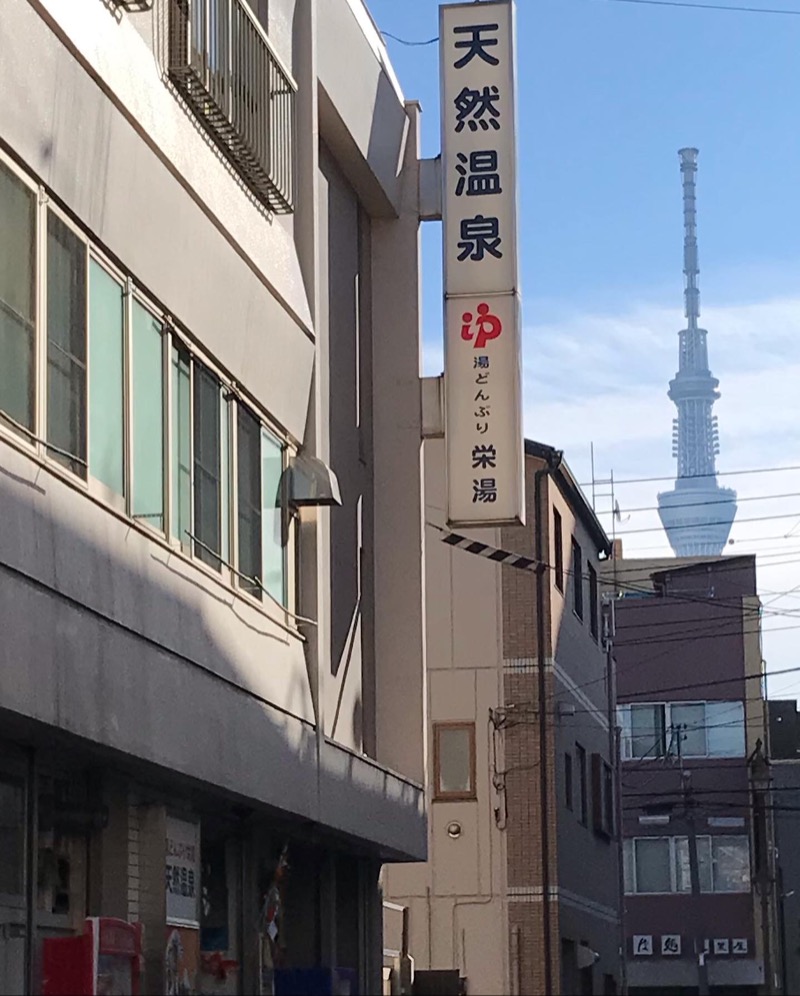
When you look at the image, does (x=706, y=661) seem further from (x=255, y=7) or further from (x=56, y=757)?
(x=56, y=757)

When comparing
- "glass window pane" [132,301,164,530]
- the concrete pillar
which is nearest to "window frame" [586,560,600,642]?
the concrete pillar

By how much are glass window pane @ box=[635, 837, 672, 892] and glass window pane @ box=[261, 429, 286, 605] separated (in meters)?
42.1

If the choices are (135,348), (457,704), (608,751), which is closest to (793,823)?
(608,751)

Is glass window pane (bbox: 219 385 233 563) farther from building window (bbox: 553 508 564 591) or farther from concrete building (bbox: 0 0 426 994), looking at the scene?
building window (bbox: 553 508 564 591)

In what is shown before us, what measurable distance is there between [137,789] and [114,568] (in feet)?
7.35

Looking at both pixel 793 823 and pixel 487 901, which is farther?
pixel 793 823

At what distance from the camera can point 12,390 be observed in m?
11.6

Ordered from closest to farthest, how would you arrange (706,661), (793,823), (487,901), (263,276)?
(263,276) → (487,901) → (706,661) → (793,823)

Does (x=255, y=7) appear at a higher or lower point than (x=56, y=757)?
higher

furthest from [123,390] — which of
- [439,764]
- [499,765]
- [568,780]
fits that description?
[568,780]

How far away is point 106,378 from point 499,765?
2371cm

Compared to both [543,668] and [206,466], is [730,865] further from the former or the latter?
[206,466]

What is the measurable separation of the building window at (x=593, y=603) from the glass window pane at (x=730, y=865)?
16.2m

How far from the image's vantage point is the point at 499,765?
36.0m
